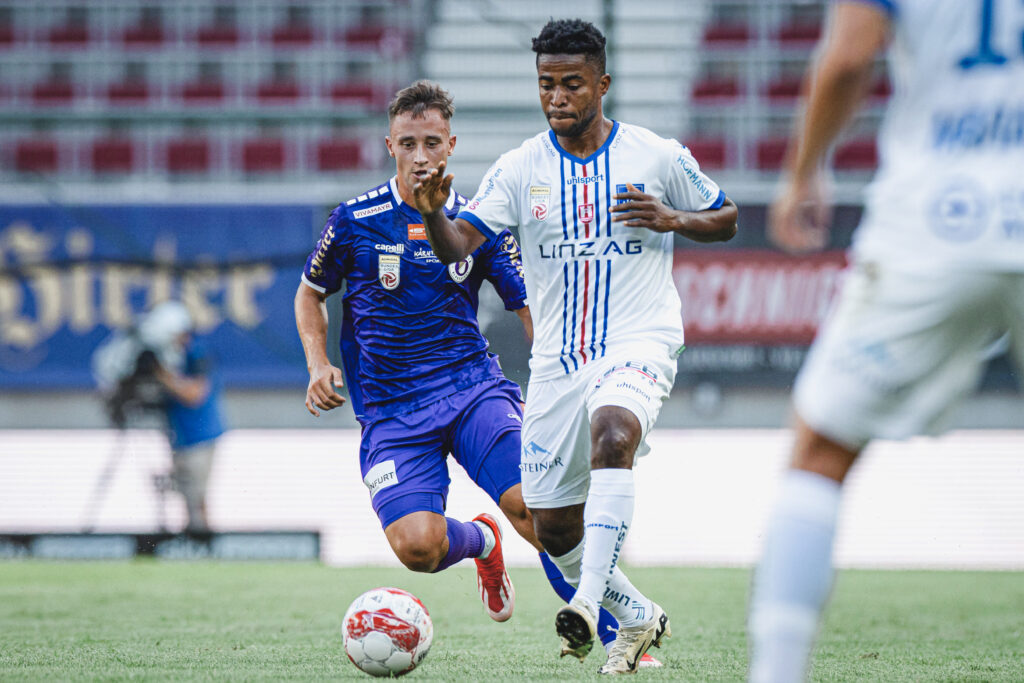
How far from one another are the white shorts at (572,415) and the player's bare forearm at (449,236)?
1.83ft

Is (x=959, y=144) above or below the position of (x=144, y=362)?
above

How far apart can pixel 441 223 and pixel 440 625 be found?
9.09 ft

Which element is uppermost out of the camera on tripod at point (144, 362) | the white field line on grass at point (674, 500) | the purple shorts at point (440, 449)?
the purple shorts at point (440, 449)

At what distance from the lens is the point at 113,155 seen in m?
17.6

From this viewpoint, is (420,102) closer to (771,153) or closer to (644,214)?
(644,214)

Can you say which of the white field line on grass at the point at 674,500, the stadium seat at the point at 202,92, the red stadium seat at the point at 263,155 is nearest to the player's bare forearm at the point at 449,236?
the white field line on grass at the point at 674,500

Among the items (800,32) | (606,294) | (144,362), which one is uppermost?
(800,32)

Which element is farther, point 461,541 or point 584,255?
point 461,541

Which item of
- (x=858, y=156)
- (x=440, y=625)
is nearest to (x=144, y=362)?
(x=440, y=625)

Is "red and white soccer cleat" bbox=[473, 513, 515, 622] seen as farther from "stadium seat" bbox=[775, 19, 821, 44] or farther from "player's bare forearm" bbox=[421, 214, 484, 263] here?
"stadium seat" bbox=[775, 19, 821, 44]

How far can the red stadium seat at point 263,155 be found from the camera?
1734 cm

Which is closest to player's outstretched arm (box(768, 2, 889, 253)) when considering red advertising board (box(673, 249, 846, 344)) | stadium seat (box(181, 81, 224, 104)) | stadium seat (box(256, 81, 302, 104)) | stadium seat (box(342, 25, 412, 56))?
red advertising board (box(673, 249, 846, 344))

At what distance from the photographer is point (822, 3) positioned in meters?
18.1

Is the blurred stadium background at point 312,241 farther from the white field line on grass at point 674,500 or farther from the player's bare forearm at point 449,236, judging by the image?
the player's bare forearm at point 449,236
